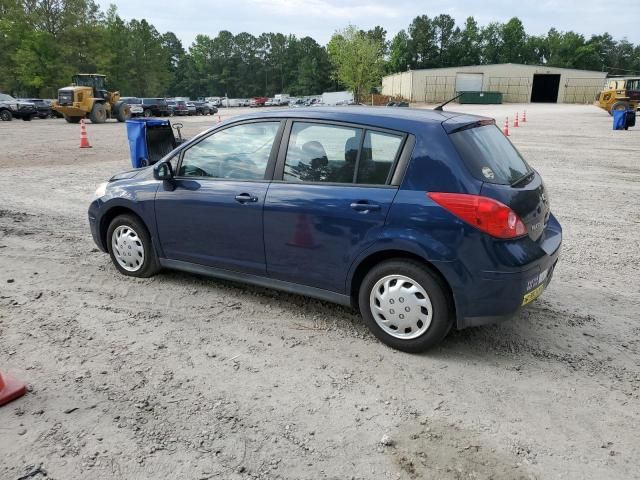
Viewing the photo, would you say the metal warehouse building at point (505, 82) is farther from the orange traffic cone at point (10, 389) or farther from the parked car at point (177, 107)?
the orange traffic cone at point (10, 389)

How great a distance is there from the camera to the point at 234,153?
447 centimetres

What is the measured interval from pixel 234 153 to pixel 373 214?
1488 mm

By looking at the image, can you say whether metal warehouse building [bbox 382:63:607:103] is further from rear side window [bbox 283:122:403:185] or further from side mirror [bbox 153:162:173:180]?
rear side window [bbox 283:122:403:185]

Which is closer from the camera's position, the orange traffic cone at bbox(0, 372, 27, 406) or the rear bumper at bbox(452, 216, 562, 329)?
the orange traffic cone at bbox(0, 372, 27, 406)

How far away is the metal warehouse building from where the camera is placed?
243ft

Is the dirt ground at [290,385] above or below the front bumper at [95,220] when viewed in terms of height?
below

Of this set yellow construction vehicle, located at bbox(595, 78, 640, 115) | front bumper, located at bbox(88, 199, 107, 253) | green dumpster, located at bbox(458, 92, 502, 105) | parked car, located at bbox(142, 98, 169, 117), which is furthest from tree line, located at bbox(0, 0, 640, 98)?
front bumper, located at bbox(88, 199, 107, 253)

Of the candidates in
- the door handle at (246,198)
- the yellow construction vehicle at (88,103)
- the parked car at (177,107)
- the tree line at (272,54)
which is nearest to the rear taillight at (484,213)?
the door handle at (246,198)

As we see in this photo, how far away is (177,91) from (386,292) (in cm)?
12861

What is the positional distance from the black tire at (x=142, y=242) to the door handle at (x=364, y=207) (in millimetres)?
2296

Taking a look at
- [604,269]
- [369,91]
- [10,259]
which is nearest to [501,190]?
[604,269]

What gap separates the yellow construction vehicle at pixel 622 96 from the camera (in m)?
34.8

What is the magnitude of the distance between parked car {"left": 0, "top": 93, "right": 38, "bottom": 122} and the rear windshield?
36690 millimetres

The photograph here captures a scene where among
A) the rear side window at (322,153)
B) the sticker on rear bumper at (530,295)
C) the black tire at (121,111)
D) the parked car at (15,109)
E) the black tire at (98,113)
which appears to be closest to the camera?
the sticker on rear bumper at (530,295)
